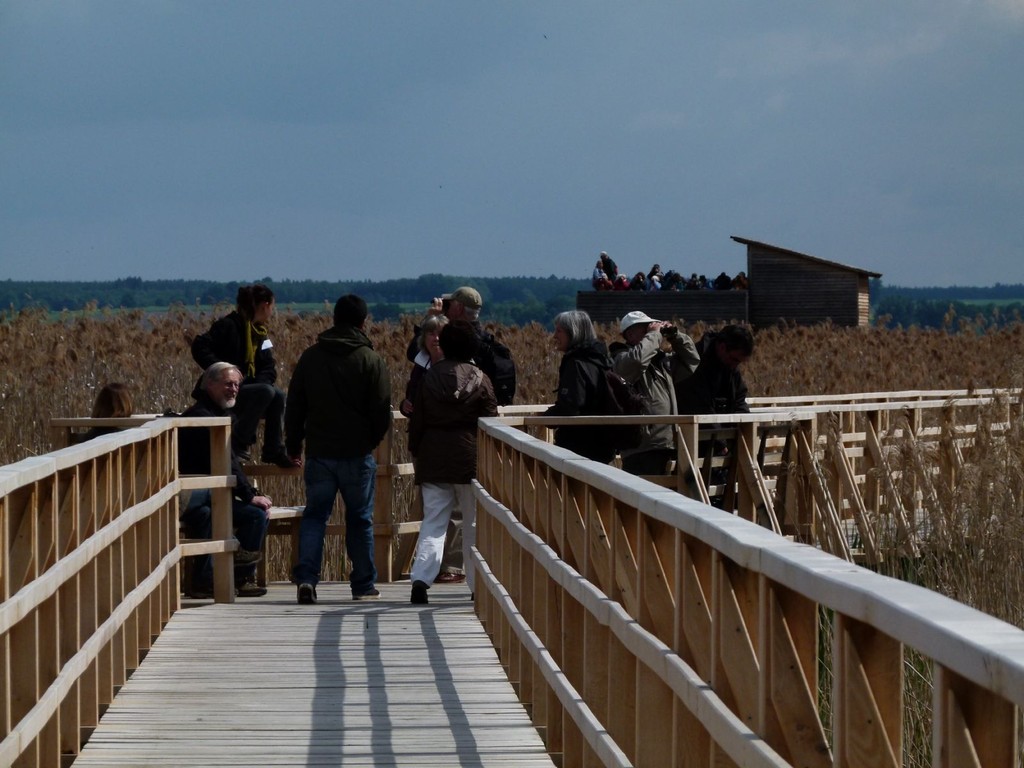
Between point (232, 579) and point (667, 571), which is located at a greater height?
point (667, 571)

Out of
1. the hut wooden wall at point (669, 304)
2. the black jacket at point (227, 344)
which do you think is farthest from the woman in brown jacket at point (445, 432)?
the hut wooden wall at point (669, 304)

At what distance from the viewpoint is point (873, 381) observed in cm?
2105

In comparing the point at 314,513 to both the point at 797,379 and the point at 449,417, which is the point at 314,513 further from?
the point at 797,379

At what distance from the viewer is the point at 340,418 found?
10.6 meters

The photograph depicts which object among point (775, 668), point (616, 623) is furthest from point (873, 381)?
point (775, 668)

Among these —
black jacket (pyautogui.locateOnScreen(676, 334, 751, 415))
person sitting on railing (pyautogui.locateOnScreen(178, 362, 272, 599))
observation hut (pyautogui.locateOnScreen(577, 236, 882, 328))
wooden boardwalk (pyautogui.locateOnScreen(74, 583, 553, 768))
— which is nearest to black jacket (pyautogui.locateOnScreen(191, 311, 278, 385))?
person sitting on railing (pyautogui.locateOnScreen(178, 362, 272, 599))

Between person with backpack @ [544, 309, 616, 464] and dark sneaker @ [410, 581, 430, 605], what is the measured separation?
1.26m

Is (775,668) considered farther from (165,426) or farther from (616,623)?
(165,426)

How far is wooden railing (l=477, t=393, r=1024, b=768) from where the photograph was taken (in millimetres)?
2219

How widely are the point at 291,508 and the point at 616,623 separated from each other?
723cm

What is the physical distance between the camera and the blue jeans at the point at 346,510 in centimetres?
1067

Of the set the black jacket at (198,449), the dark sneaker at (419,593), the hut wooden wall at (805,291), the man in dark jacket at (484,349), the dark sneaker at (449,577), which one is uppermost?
the hut wooden wall at (805,291)

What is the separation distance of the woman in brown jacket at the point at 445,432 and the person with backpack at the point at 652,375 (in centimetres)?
126

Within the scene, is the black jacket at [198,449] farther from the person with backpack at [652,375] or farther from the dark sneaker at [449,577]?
the person with backpack at [652,375]
